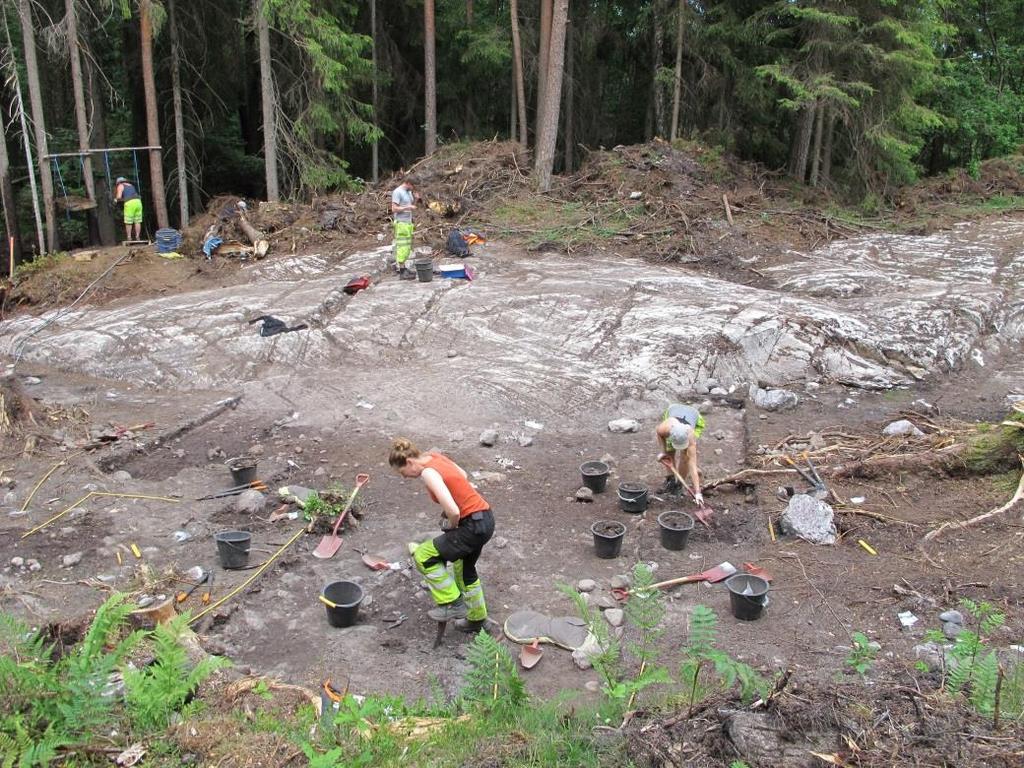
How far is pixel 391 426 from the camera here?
30.6 feet

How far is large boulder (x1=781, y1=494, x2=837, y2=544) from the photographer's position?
6434mm

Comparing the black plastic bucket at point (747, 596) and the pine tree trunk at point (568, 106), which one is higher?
the pine tree trunk at point (568, 106)

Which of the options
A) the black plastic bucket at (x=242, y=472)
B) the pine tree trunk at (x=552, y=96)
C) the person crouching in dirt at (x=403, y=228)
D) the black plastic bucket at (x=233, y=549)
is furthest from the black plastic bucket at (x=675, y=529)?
the pine tree trunk at (x=552, y=96)

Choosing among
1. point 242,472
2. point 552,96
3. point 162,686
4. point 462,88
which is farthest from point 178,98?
point 162,686

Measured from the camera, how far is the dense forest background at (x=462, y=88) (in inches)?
642

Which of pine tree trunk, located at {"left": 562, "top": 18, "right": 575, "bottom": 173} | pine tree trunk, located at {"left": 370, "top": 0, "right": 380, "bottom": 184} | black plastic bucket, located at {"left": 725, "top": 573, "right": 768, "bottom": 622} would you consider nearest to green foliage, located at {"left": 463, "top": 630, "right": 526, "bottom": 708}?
black plastic bucket, located at {"left": 725, "top": 573, "right": 768, "bottom": 622}

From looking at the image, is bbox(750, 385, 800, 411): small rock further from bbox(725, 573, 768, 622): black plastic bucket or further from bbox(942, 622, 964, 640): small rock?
bbox(942, 622, 964, 640): small rock

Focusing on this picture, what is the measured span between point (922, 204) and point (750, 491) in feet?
44.2

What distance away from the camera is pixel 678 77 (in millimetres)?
20516

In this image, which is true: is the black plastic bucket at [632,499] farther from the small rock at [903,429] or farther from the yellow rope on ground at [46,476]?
the yellow rope on ground at [46,476]

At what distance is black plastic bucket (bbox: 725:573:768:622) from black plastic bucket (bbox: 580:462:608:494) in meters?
2.21

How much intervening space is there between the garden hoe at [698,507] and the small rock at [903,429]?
8.96ft

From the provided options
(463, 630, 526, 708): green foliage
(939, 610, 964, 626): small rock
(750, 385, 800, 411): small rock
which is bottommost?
(750, 385, 800, 411): small rock

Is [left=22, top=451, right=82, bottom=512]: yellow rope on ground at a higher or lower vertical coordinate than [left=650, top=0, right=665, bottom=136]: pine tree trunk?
lower
